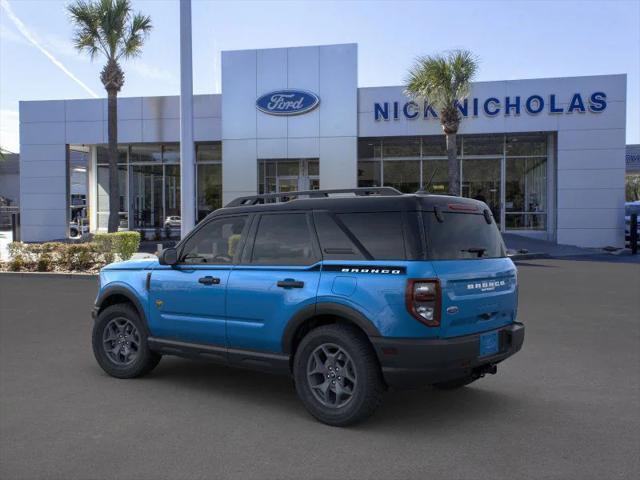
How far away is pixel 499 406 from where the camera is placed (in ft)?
17.0

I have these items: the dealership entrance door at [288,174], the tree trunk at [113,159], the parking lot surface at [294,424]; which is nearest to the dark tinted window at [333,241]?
the parking lot surface at [294,424]

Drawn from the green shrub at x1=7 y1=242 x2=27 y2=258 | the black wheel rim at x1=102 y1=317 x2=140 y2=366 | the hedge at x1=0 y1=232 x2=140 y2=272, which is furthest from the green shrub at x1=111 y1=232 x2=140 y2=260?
the black wheel rim at x1=102 y1=317 x2=140 y2=366

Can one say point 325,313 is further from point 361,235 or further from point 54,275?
point 54,275

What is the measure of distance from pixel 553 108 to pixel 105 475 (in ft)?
79.2

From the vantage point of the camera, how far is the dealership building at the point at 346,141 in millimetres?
24484

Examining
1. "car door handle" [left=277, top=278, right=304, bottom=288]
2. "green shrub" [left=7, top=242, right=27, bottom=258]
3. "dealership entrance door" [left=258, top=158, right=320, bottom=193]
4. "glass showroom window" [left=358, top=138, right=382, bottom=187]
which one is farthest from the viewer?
"glass showroom window" [left=358, top=138, right=382, bottom=187]

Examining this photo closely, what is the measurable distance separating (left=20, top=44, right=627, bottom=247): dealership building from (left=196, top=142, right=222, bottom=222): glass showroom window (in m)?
0.06

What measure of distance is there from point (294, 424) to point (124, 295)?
240 centimetres

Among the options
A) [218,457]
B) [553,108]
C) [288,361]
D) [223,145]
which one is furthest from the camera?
[223,145]

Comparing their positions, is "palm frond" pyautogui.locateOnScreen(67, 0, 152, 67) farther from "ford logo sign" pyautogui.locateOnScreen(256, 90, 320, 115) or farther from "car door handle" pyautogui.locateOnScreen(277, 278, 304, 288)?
"car door handle" pyautogui.locateOnScreen(277, 278, 304, 288)

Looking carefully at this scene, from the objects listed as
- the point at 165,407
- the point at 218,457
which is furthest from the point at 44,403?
the point at 218,457

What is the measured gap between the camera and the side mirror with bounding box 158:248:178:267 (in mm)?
5766

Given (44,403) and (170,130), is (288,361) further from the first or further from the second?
(170,130)

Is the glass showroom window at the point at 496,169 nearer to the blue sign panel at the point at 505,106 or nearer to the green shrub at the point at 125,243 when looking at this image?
the blue sign panel at the point at 505,106
